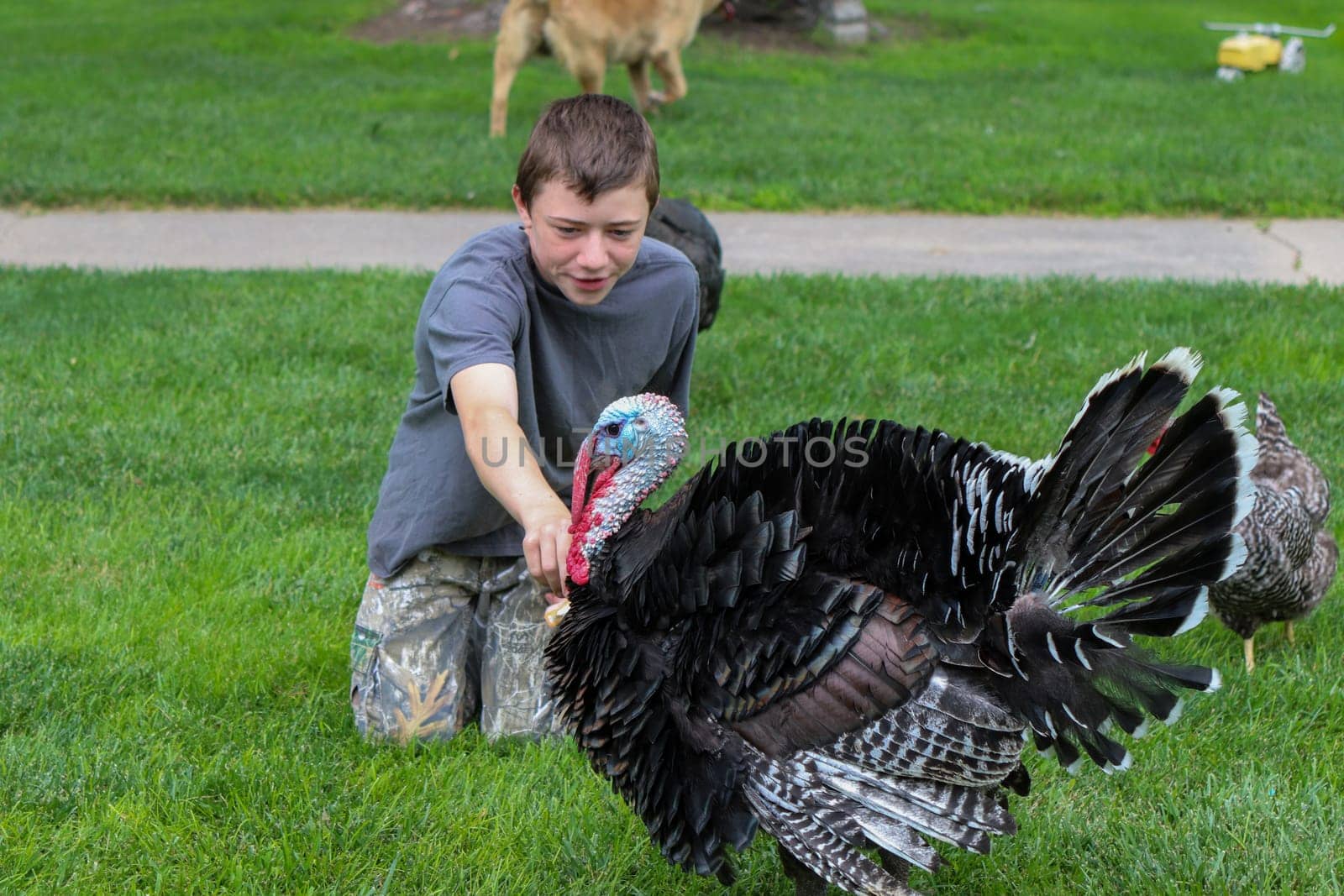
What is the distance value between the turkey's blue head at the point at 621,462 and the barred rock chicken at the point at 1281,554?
6.89 feet

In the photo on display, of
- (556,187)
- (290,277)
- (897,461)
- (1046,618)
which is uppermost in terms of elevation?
(556,187)

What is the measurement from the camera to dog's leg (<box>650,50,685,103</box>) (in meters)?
12.4

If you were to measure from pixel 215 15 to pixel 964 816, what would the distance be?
18.5 m

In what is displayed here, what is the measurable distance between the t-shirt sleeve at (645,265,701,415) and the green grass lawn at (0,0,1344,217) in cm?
616

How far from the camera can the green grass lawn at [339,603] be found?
3.23m

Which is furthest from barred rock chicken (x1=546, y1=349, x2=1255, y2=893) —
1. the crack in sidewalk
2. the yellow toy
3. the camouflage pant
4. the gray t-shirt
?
the yellow toy

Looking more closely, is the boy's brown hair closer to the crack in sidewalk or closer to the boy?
the boy

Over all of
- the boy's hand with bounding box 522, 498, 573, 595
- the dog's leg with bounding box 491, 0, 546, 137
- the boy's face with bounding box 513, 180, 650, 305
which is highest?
the boy's face with bounding box 513, 180, 650, 305

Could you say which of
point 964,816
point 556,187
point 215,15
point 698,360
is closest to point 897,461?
point 964,816

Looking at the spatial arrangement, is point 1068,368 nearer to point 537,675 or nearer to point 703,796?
point 537,675

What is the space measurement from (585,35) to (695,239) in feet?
22.1

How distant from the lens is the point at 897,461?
288 cm

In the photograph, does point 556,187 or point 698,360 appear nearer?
point 556,187

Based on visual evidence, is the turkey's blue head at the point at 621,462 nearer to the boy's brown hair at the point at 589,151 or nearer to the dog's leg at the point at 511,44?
the boy's brown hair at the point at 589,151
